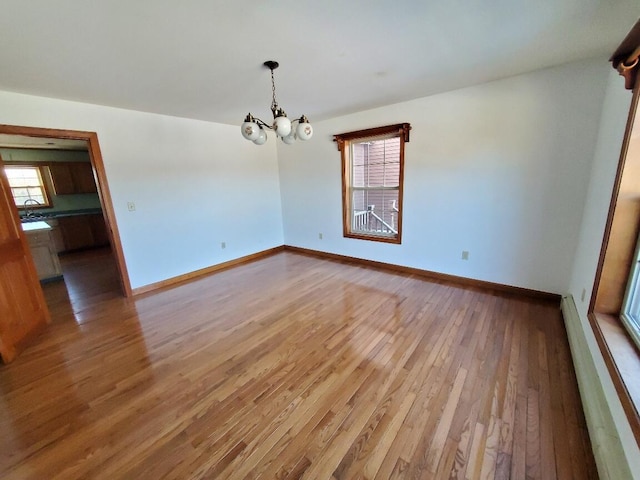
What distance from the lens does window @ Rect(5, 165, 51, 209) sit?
5.38 meters

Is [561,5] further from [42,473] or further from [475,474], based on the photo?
[42,473]

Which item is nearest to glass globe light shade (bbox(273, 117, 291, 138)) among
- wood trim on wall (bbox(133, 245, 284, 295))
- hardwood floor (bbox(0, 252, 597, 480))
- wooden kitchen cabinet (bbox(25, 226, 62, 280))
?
hardwood floor (bbox(0, 252, 597, 480))

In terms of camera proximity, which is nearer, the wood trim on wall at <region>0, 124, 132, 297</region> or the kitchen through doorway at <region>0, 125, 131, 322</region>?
the wood trim on wall at <region>0, 124, 132, 297</region>

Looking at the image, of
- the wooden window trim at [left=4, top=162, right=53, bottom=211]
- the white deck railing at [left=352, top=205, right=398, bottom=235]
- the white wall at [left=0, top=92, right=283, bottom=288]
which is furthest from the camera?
the wooden window trim at [left=4, top=162, right=53, bottom=211]

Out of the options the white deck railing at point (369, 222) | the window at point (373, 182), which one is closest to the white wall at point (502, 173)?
the window at point (373, 182)

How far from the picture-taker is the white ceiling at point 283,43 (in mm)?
1485

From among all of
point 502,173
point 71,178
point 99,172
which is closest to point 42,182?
point 71,178

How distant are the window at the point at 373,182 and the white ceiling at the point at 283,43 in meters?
0.97

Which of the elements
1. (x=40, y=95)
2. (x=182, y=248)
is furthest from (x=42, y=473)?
(x=40, y=95)

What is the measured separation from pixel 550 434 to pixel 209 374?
2.15 metres

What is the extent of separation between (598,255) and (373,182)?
272cm

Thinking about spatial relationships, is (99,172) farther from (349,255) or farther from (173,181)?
(349,255)

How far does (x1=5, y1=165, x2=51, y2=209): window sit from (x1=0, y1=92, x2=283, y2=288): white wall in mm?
4347

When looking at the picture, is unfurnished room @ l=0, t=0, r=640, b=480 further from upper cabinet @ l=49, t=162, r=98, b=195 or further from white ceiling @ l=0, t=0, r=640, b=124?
upper cabinet @ l=49, t=162, r=98, b=195
